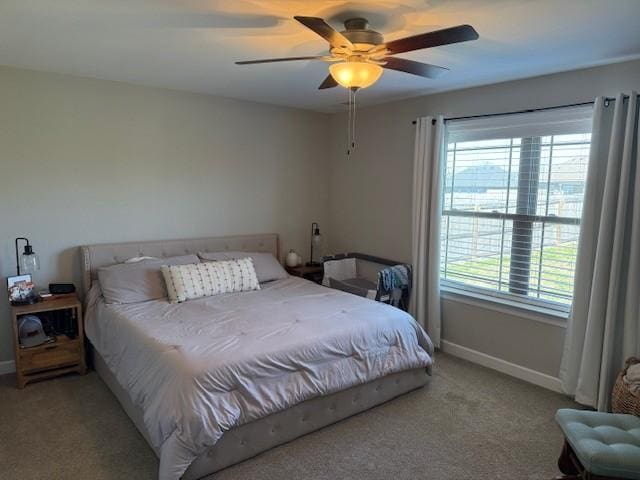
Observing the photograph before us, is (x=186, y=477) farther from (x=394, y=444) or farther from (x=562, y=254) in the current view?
(x=562, y=254)

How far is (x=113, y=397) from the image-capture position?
121 inches

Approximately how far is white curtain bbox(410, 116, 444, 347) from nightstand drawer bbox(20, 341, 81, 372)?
9.56ft

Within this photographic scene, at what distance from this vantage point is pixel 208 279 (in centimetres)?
355

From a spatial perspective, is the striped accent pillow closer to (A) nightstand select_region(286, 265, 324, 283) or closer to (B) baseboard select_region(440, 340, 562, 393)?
(A) nightstand select_region(286, 265, 324, 283)

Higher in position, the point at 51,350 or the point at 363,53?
the point at 363,53

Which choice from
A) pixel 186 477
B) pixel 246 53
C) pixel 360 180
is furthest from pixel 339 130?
pixel 186 477

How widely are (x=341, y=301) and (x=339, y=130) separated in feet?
7.73

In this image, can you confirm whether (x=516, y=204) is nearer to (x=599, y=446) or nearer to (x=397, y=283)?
(x=397, y=283)

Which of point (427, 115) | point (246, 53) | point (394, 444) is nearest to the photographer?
point (394, 444)

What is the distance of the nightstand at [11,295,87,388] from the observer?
124 inches

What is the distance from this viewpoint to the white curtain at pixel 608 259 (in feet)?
8.95

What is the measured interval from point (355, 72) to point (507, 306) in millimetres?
2383

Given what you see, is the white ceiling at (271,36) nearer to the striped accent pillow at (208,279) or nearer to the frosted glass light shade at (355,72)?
the frosted glass light shade at (355,72)

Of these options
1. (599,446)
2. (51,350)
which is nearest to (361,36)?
(599,446)
